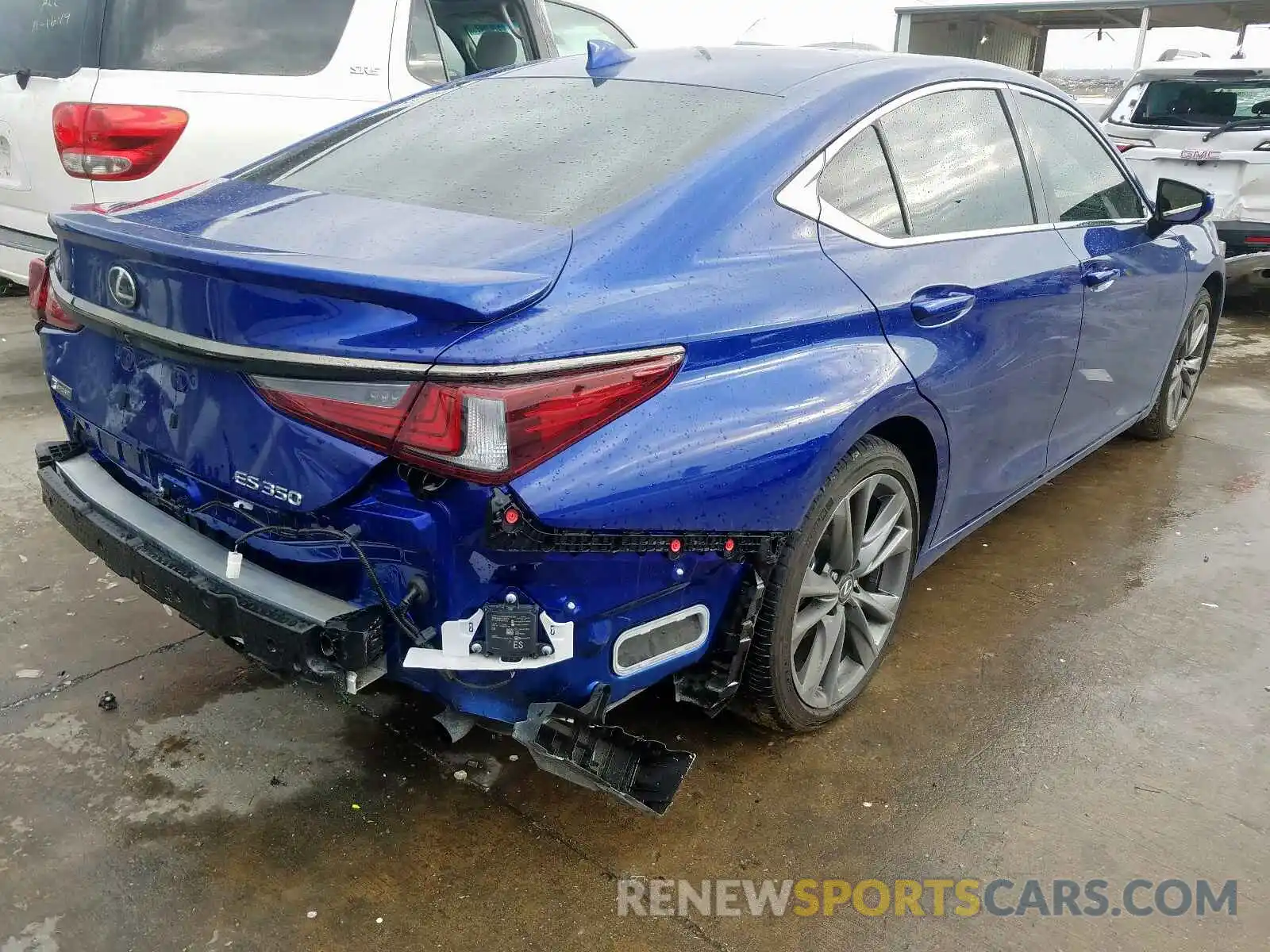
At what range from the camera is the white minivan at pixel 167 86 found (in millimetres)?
4289

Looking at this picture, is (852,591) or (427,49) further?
(427,49)

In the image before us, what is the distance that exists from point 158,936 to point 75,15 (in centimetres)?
413

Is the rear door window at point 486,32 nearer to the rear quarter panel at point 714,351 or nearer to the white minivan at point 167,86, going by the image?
the white minivan at point 167,86

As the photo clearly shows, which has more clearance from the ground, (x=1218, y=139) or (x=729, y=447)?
(x=1218, y=139)

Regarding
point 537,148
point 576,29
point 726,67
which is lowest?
point 537,148

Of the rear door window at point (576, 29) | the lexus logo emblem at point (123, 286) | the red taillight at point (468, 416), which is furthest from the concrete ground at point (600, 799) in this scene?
the rear door window at point (576, 29)

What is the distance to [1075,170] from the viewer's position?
11.5 ft

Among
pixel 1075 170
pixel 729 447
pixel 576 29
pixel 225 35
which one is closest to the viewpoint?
pixel 729 447

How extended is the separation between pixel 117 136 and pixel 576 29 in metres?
2.82

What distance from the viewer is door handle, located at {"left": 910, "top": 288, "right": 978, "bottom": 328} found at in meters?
2.51

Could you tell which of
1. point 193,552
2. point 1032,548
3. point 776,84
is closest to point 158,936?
point 193,552

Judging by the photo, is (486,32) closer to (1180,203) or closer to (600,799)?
(1180,203)

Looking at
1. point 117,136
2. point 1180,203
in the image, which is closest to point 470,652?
point 117,136

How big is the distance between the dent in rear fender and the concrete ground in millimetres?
766
